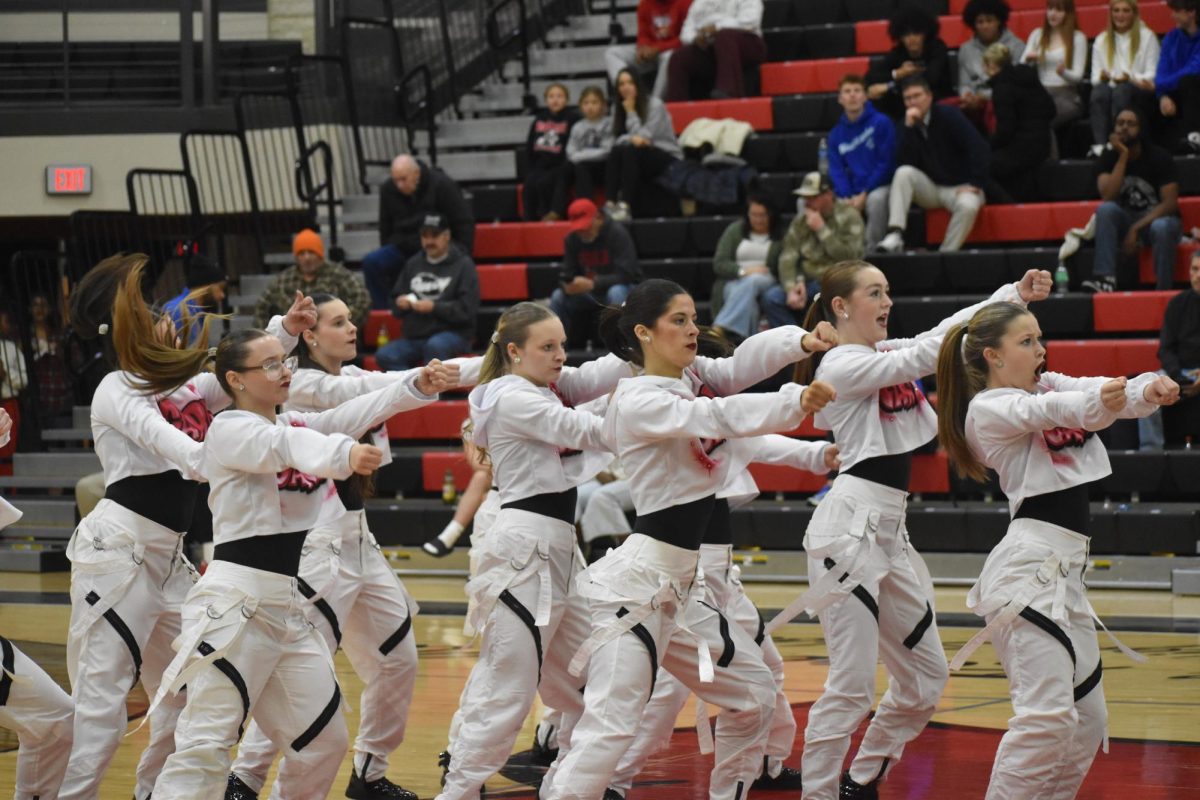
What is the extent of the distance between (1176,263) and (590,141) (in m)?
4.95

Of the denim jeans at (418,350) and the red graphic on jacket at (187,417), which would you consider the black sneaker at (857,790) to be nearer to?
the red graphic on jacket at (187,417)

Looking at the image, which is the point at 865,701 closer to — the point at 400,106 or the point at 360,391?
the point at 360,391

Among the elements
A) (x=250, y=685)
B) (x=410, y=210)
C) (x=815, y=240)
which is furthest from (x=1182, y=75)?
(x=250, y=685)

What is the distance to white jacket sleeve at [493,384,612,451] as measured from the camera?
18.3 feet

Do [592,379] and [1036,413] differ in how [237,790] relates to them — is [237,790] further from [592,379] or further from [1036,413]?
[1036,413]

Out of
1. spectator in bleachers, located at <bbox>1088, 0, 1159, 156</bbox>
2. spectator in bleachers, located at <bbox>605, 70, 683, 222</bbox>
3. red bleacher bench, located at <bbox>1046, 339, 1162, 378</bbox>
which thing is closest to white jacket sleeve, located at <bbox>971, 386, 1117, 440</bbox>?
red bleacher bench, located at <bbox>1046, 339, 1162, 378</bbox>

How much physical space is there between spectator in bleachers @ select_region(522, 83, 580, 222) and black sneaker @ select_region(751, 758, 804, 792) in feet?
28.2

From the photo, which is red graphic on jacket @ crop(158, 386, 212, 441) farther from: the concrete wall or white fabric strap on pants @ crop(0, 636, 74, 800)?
the concrete wall

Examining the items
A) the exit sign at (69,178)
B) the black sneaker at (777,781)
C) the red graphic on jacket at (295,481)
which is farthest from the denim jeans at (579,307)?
the red graphic on jacket at (295,481)

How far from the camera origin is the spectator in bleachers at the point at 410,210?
13.7 meters

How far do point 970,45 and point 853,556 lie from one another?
8784 mm

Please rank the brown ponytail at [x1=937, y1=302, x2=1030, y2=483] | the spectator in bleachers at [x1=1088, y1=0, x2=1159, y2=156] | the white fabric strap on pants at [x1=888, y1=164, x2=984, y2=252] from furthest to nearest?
1. the spectator in bleachers at [x1=1088, y1=0, x2=1159, y2=156]
2. the white fabric strap on pants at [x1=888, y1=164, x2=984, y2=252]
3. the brown ponytail at [x1=937, y1=302, x2=1030, y2=483]

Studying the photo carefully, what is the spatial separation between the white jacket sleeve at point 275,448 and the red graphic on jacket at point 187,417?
0.74 metres

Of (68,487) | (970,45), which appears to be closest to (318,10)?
(68,487)
